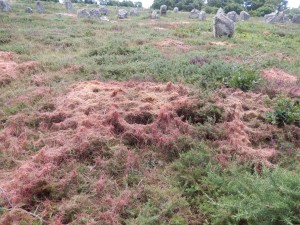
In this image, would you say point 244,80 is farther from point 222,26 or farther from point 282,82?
point 222,26

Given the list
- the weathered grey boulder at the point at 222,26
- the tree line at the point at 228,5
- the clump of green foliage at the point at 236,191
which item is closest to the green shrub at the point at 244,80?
the clump of green foliage at the point at 236,191

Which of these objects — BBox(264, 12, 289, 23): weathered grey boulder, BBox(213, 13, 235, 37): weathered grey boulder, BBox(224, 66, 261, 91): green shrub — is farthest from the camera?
BBox(264, 12, 289, 23): weathered grey boulder

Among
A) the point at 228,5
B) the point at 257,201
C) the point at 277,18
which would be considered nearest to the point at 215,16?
the point at 257,201

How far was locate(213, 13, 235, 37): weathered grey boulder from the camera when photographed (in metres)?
15.5

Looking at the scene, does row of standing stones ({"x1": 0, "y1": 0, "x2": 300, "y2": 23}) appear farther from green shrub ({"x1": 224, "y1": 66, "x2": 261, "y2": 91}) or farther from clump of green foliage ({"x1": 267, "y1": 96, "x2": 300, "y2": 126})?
clump of green foliage ({"x1": 267, "y1": 96, "x2": 300, "y2": 126})

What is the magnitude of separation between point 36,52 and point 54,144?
289 inches

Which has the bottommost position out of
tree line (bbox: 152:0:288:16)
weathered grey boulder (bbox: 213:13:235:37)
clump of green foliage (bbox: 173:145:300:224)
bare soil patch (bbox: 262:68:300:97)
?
clump of green foliage (bbox: 173:145:300:224)

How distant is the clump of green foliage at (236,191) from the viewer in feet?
10.0

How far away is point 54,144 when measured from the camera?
491cm

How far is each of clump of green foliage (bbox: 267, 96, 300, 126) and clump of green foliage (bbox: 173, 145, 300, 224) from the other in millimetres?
1732

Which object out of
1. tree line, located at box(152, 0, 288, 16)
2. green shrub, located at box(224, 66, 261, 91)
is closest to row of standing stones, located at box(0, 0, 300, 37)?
green shrub, located at box(224, 66, 261, 91)

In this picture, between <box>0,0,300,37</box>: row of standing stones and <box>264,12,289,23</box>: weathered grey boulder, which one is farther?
<box>264,12,289,23</box>: weathered grey boulder

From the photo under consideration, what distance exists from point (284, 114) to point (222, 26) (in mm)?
11297

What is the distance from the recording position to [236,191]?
368cm
